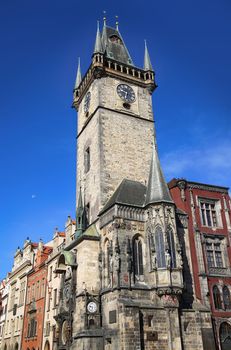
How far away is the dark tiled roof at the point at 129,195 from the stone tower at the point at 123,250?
10 cm

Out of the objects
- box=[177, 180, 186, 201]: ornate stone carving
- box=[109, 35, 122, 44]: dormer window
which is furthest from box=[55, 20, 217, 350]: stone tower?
box=[109, 35, 122, 44]: dormer window

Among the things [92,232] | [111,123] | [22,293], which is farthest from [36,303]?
[111,123]

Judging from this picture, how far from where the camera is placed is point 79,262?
2798 centimetres

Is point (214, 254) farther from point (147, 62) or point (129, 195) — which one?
point (147, 62)

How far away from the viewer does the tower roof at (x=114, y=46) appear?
132ft

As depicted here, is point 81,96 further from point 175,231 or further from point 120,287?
point 120,287

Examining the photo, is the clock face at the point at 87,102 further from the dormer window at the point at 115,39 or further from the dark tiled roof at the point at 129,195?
the dark tiled roof at the point at 129,195

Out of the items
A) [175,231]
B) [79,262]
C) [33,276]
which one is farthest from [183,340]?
[33,276]

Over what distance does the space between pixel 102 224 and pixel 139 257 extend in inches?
157

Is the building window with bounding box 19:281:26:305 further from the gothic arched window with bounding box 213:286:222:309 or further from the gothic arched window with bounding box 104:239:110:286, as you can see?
the gothic arched window with bounding box 213:286:222:309

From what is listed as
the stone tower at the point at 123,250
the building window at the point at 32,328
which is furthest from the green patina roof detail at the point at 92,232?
the building window at the point at 32,328

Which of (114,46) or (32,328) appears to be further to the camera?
(114,46)

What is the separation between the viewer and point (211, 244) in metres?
29.5

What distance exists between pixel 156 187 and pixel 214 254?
23.1 ft
